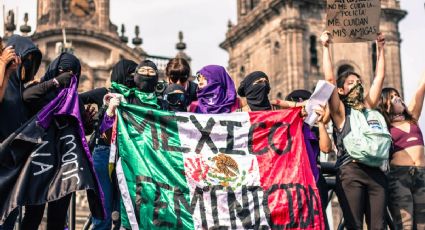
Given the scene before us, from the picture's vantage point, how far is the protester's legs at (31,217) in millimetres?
7605

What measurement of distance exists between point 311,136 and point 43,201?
2.60 m

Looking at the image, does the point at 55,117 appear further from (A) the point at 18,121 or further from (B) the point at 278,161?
(B) the point at 278,161

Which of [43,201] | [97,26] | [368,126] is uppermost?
[97,26]

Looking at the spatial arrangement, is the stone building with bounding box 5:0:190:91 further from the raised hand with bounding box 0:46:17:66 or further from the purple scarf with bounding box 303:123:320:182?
the raised hand with bounding box 0:46:17:66

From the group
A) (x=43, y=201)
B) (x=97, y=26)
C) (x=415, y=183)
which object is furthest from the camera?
(x=97, y=26)

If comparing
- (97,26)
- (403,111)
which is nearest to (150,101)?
(403,111)

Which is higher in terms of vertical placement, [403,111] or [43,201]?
[403,111]

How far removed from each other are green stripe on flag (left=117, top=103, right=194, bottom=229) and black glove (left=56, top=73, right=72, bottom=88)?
1.93 ft

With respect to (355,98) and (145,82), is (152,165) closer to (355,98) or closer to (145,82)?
(145,82)

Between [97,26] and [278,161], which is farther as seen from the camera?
[97,26]

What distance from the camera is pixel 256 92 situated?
338 inches

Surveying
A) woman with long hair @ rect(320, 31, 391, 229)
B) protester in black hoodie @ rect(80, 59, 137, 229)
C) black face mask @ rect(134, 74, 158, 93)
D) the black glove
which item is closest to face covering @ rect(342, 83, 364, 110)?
woman with long hair @ rect(320, 31, 391, 229)

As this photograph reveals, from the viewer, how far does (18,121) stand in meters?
7.55

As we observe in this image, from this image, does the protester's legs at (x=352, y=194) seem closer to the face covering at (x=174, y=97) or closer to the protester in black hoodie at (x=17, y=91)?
the face covering at (x=174, y=97)
